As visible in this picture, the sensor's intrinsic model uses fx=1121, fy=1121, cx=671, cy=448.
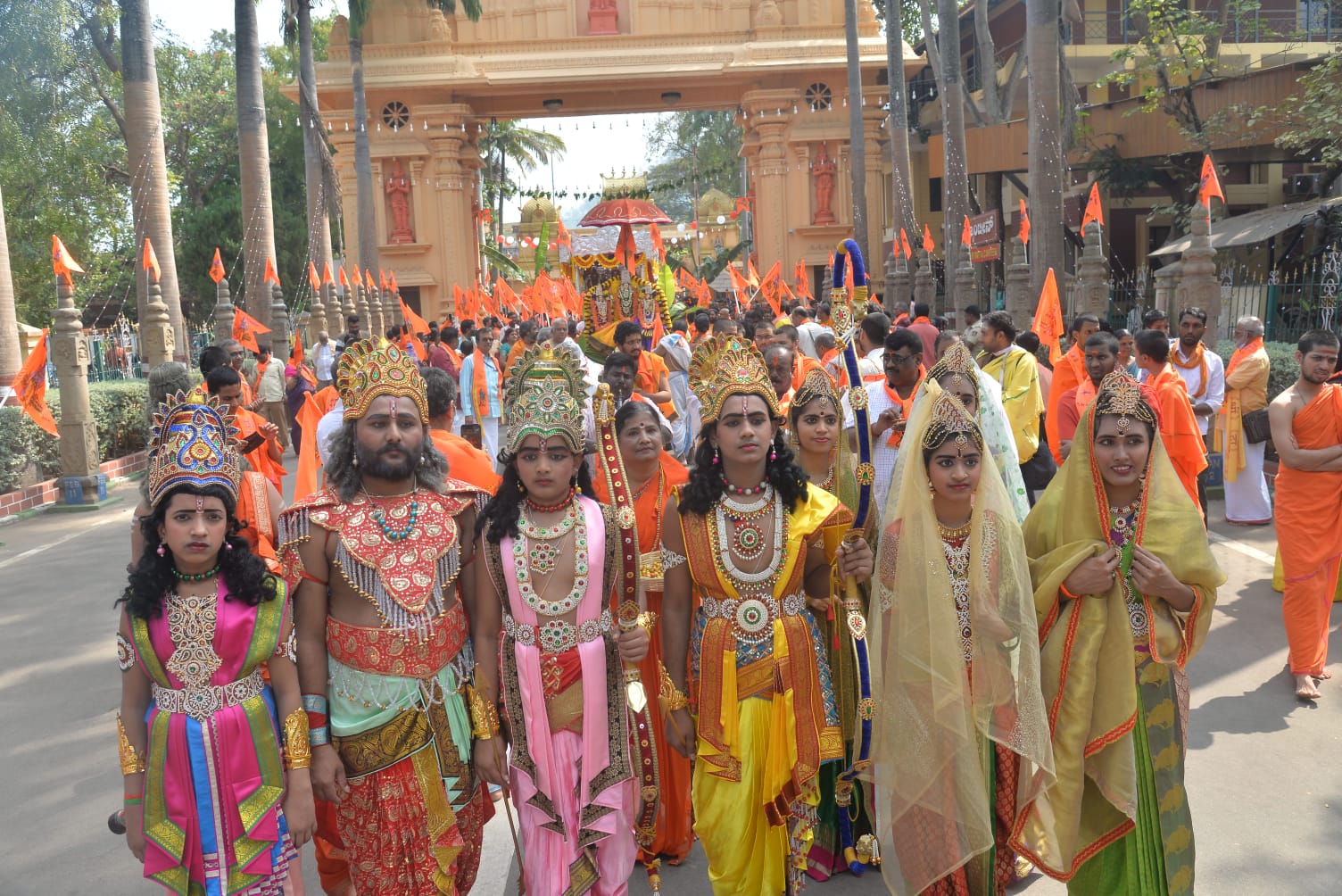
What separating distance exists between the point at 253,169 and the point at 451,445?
47.1 feet

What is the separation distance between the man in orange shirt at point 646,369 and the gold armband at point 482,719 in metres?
4.35

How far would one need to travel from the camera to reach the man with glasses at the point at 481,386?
36.9ft

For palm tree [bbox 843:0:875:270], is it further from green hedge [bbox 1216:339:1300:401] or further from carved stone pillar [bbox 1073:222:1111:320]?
green hedge [bbox 1216:339:1300:401]

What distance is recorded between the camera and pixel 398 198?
107ft

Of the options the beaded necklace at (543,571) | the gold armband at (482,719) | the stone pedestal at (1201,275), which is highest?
the stone pedestal at (1201,275)

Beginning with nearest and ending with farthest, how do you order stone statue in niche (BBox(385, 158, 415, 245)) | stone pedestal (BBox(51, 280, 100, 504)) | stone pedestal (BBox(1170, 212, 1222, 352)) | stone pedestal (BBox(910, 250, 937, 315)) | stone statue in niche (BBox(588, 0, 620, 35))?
stone pedestal (BBox(1170, 212, 1222, 352)), stone pedestal (BBox(51, 280, 100, 504)), stone pedestal (BBox(910, 250, 937, 315)), stone statue in niche (BBox(385, 158, 415, 245)), stone statue in niche (BBox(588, 0, 620, 35))

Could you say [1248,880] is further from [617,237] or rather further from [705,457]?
[617,237]

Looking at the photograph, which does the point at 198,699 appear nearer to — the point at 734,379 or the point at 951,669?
the point at 734,379

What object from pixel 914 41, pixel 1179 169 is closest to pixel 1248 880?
pixel 1179 169

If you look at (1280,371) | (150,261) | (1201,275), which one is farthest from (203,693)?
(150,261)

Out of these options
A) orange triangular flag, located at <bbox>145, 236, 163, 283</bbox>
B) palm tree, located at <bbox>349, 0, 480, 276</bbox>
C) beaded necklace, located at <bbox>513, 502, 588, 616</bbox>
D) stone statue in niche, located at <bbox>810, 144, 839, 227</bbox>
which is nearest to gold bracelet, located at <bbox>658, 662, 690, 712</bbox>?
beaded necklace, located at <bbox>513, 502, 588, 616</bbox>

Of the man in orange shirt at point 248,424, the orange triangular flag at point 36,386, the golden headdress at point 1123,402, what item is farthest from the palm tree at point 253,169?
the golden headdress at point 1123,402

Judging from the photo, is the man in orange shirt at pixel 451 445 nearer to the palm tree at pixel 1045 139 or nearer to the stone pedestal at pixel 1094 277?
the stone pedestal at pixel 1094 277

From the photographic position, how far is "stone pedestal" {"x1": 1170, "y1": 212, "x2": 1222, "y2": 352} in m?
11.0
